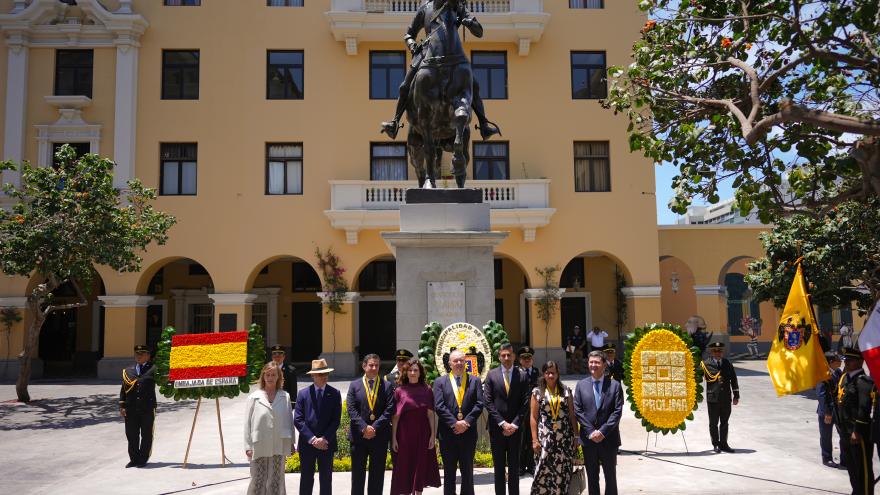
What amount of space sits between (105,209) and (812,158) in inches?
599

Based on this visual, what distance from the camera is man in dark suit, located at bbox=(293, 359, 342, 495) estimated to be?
710cm

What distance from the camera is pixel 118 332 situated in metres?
22.8

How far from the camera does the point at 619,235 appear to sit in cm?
2361

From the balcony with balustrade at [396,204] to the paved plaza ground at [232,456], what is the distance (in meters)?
7.82

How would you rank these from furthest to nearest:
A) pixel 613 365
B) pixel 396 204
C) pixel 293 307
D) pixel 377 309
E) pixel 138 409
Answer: pixel 293 307 < pixel 377 309 < pixel 396 204 < pixel 613 365 < pixel 138 409

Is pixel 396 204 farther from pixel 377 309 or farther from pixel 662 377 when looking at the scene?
pixel 662 377

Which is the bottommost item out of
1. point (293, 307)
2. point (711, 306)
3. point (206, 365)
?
point (206, 365)

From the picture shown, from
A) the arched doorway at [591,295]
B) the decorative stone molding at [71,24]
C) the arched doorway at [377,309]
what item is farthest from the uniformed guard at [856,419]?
the decorative stone molding at [71,24]

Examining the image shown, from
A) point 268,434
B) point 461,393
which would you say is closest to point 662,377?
point 461,393

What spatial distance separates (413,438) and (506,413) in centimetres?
108

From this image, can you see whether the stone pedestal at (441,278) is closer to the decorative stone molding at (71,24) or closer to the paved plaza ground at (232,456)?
the paved plaza ground at (232,456)

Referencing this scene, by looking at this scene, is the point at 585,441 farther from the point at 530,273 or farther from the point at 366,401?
the point at 530,273

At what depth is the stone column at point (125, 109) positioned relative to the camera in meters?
23.0

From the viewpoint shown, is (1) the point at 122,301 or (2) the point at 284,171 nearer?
(1) the point at 122,301
